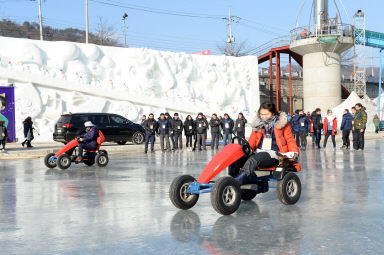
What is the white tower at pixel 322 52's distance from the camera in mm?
40750

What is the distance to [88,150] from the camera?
47.2 feet

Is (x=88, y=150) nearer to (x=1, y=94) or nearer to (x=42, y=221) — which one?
(x=42, y=221)

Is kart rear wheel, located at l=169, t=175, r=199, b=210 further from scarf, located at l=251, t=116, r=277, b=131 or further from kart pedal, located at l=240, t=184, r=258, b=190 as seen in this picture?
scarf, located at l=251, t=116, r=277, b=131

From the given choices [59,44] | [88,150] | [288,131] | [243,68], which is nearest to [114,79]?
[59,44]

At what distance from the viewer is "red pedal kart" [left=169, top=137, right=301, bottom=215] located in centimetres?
636

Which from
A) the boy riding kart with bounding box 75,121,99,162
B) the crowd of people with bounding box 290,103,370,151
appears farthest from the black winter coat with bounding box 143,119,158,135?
the boy riding kart with bounding box 75,121,99,162

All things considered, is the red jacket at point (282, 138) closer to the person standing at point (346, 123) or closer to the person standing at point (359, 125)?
the person standing at point (359, 125)

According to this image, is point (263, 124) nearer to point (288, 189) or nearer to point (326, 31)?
point (288, 189)

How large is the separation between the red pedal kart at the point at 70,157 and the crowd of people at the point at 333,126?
9.88 m

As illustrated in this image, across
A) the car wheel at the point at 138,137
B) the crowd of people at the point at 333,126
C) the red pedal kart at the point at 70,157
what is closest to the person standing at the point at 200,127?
the car wheel at the point at 138,137

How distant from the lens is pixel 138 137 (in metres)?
26.1

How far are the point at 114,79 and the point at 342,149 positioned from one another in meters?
18.2

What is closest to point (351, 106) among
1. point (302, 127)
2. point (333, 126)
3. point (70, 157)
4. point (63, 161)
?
point (333, 126)

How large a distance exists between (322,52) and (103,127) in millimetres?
23103
